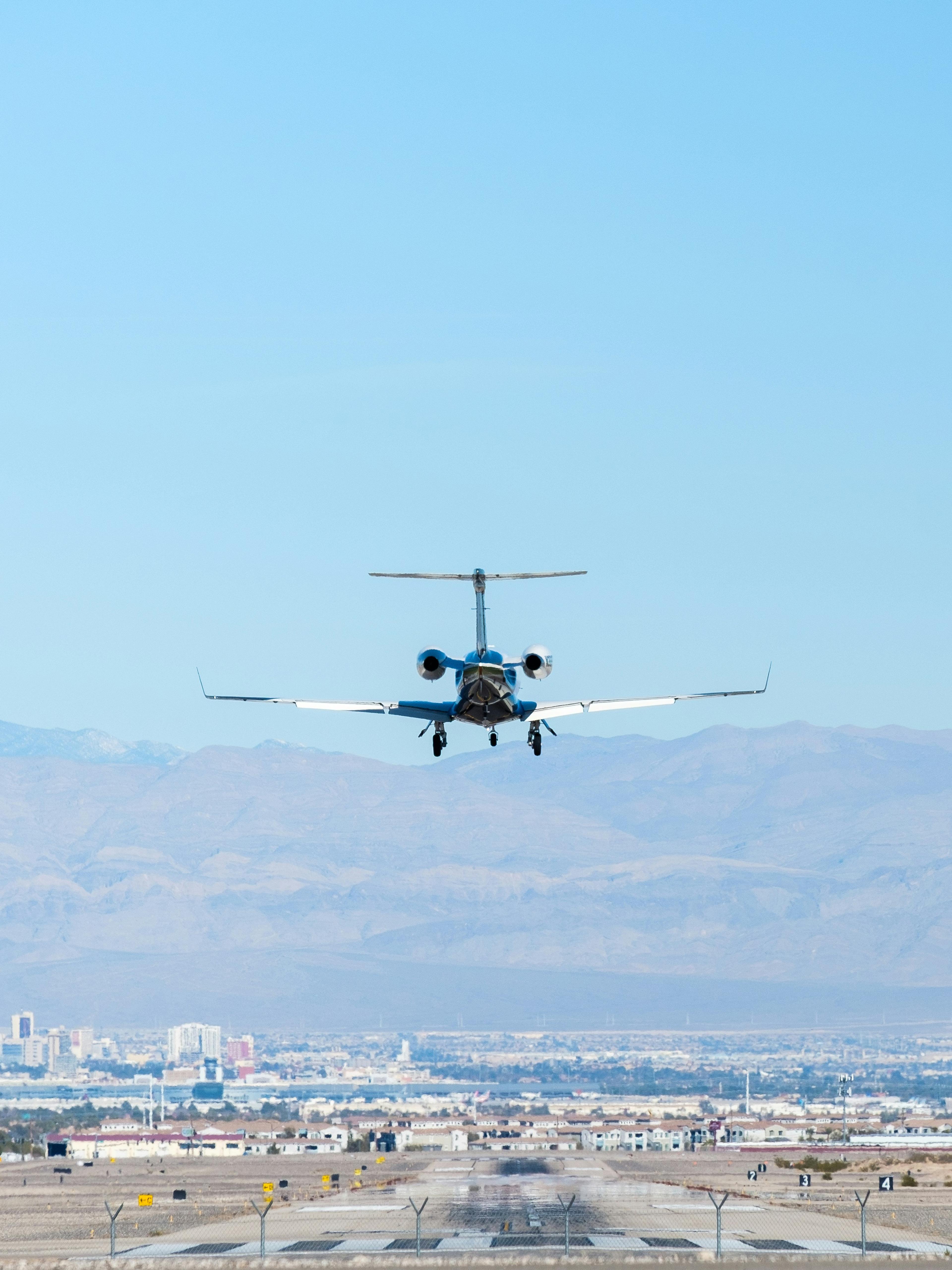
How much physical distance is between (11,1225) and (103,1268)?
3856cm

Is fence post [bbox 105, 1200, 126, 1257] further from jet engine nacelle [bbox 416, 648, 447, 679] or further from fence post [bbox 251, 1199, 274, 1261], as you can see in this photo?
jet engine nacelle [bbox 416, 648, 447, 679]

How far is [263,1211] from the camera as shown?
484 ft

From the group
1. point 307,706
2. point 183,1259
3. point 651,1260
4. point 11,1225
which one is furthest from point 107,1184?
point 307,706

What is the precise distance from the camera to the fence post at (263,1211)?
9888 centimetres

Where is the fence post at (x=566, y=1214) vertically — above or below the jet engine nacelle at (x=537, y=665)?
below

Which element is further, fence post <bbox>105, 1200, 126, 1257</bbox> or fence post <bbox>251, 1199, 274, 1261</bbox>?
fence post <bbox>251, 1199, 274, 1261</bbox>

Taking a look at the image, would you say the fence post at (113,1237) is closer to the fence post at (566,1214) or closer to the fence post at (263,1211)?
the fence post at (263,1211)

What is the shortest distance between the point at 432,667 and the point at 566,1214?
38.2 meters

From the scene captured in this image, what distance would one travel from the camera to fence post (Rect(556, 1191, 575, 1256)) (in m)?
98.1

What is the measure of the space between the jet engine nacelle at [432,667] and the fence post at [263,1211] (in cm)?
3008

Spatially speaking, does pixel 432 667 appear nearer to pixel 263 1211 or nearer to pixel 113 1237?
pixel 113 1237

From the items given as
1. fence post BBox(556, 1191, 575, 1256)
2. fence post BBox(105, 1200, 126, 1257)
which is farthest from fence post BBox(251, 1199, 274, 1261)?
fence post BBox(556, 1191, 575, 1256)

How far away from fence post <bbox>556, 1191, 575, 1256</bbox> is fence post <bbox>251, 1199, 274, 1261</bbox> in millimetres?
14301

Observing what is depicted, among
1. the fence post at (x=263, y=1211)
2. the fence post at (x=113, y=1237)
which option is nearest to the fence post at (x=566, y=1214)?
the fence post at (x=263, y=1211)
